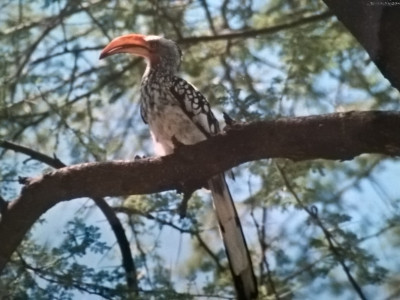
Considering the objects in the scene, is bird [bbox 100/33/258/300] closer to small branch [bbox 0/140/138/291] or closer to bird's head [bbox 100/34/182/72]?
bird's head [bbox 100/34/182/72]

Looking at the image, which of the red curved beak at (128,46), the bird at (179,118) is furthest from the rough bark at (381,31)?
the red curved beak at (128,46)

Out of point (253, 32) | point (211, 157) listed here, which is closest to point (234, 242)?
point (211, 157)

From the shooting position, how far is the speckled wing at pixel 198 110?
6.32ft

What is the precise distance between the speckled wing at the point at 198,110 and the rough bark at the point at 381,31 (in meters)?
0.59

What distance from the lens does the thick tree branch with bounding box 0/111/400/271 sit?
1.41 m

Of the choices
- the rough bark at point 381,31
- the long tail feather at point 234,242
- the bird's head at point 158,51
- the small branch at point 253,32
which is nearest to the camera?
the rough bark at point 381,31

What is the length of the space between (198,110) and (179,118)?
0.06 m

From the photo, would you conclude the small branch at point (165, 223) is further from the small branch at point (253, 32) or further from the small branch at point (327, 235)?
the small branch at point (253, 32)

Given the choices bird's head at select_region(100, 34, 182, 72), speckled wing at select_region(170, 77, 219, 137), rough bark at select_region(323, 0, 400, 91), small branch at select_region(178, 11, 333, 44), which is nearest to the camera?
rough bark at select_region(323, 0, 400, 91)

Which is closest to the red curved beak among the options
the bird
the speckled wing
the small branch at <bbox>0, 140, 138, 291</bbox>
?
the bird

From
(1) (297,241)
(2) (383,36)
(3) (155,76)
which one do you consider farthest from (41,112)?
(2) (383,36)

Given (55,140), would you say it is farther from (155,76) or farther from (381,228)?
(381,228)

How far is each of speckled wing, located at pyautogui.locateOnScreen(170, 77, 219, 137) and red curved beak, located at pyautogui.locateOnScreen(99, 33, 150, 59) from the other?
0.19 metres

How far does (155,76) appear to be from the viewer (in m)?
2.05
